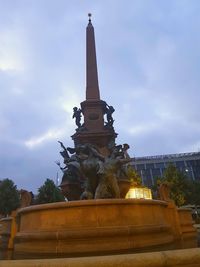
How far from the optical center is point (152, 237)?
640cm

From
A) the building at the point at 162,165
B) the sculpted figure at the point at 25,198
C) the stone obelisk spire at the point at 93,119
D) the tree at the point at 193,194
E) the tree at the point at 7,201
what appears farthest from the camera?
the building at the point at 162,165

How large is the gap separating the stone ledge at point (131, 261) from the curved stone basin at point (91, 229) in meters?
2.85

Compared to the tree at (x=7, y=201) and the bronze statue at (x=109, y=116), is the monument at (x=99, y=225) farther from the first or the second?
the tree at (x=7, y=201)

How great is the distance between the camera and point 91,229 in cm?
600

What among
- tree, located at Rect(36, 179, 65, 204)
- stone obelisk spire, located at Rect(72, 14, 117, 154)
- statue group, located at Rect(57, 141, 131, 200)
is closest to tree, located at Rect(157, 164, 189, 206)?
tree, located at Rect(36, 179, 65, 204)

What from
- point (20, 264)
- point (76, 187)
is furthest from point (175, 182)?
point (20, 264)

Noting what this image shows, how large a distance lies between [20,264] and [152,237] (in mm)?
4248

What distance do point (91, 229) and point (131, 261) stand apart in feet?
10.6

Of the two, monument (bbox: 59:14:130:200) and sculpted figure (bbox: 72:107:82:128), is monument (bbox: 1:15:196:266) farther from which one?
sculpted figure (bbox: 72:107:82:128)

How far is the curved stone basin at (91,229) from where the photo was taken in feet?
19.1

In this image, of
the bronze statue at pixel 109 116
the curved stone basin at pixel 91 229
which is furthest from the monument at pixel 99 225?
the bronze statue at pixel 109 116

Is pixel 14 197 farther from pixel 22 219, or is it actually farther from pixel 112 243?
pixel 112 243

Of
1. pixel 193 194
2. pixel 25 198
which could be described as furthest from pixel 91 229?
pixel 193 194

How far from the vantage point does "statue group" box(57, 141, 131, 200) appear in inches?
333
